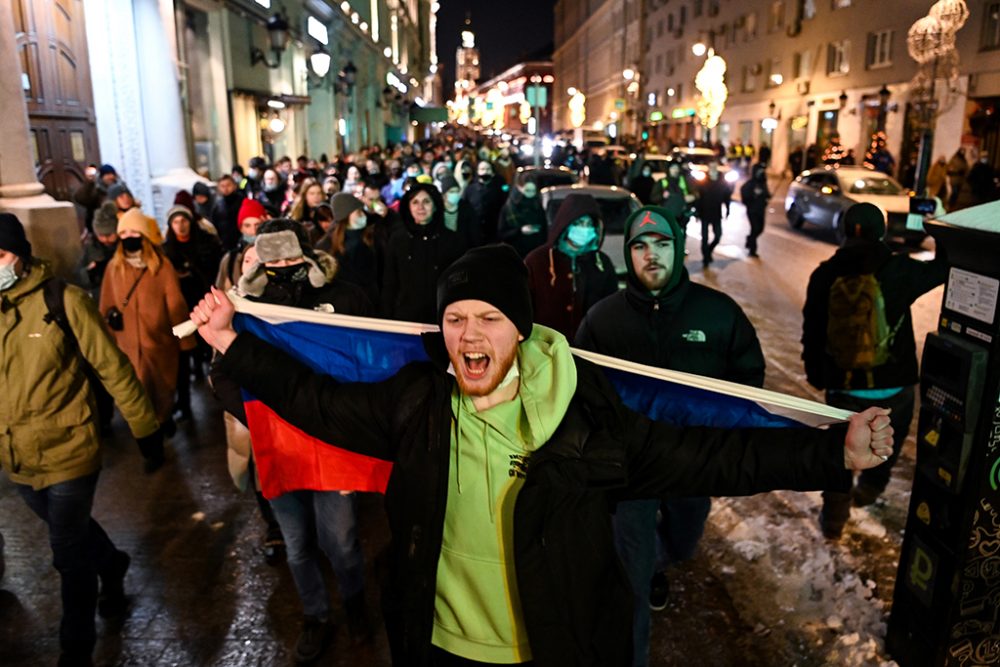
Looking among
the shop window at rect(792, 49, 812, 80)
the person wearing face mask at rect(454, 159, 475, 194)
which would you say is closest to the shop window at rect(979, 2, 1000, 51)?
the shop window at rect(792, 49, 812, 80)

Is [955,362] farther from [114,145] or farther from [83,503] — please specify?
[114,145]

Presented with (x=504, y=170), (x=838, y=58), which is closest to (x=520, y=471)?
(x=504, y=170)

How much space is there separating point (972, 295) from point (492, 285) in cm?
201

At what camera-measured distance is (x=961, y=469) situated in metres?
3.21

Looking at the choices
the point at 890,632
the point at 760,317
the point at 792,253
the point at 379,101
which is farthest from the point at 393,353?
the point at 379,101

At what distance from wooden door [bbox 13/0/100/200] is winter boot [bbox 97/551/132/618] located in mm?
8646

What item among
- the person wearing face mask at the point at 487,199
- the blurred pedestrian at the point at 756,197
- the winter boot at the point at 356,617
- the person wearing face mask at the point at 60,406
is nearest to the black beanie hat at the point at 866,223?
the winter boot at the point at 356,617

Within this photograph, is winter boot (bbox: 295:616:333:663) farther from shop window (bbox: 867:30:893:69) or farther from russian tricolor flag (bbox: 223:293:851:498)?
shop window (bbox: 867:30:893:69)

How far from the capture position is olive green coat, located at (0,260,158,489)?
11.7 ft

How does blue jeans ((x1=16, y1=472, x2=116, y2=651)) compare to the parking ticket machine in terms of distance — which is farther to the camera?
blue jeans ((x1=16, y1=472, x2=116, y2=651))

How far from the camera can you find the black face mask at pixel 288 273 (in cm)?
401

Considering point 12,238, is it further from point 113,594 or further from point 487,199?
point 487,199

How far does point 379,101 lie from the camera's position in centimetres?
4794

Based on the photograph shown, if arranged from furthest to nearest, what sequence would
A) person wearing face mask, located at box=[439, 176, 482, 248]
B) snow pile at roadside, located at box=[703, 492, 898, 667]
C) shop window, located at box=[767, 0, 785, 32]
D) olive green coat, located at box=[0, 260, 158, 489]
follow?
shop window, located at box=[767, 0, 785, 32] → person wearing face mask, located at box=[439, 176, 482, 248] → snow pile at roadside, located at box=[703, 492, 898, 667] → olive green coat, located at box=[0, 260, 158, 489]
